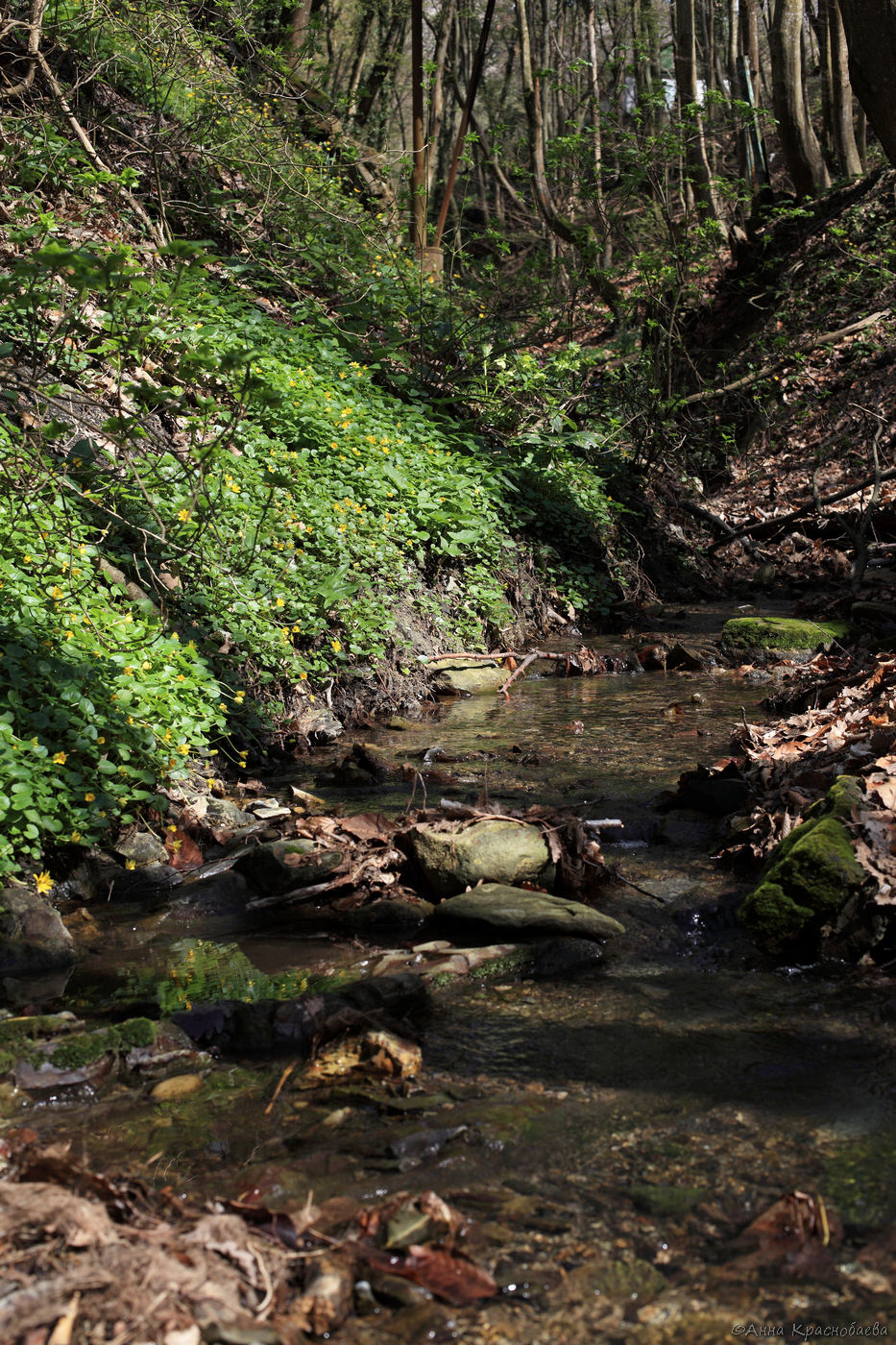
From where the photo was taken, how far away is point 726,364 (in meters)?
15.3

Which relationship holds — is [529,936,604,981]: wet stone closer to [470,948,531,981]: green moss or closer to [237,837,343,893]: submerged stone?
[470,948,531,981]: green moss

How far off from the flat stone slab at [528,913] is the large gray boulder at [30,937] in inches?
55.6

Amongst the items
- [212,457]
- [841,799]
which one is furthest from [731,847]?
[212,457]

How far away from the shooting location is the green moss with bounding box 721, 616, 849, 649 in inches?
324

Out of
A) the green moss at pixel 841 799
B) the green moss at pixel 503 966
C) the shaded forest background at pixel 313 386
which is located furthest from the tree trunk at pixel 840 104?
the green moss at pixel 503 966

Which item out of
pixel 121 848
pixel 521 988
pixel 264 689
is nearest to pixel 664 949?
pixel 521 988

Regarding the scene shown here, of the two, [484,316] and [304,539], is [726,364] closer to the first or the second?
[484,316]

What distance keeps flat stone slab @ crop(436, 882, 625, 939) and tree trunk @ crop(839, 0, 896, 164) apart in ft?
23.3

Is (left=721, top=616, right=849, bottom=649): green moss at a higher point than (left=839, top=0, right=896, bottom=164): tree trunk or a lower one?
lower

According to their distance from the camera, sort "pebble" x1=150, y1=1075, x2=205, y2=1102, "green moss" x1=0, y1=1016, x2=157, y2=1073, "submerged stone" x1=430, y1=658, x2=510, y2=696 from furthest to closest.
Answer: "submerged stone" x1=430, y1=658, x2=510, y2=696 < "green moss" x1=0, y1=1016, x2=157, y2=1073 < "pebble" x1=150, y1=1075, x2=205, y2=1102

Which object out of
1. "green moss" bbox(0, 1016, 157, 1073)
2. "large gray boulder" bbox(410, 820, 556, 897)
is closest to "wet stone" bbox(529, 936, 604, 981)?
"large gray boulder" bbox(410, 820, 556, 897)

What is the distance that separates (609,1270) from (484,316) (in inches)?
426

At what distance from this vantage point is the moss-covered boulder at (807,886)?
322 cm

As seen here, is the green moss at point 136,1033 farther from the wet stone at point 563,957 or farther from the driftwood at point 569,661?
the driftwood at point 569,661
